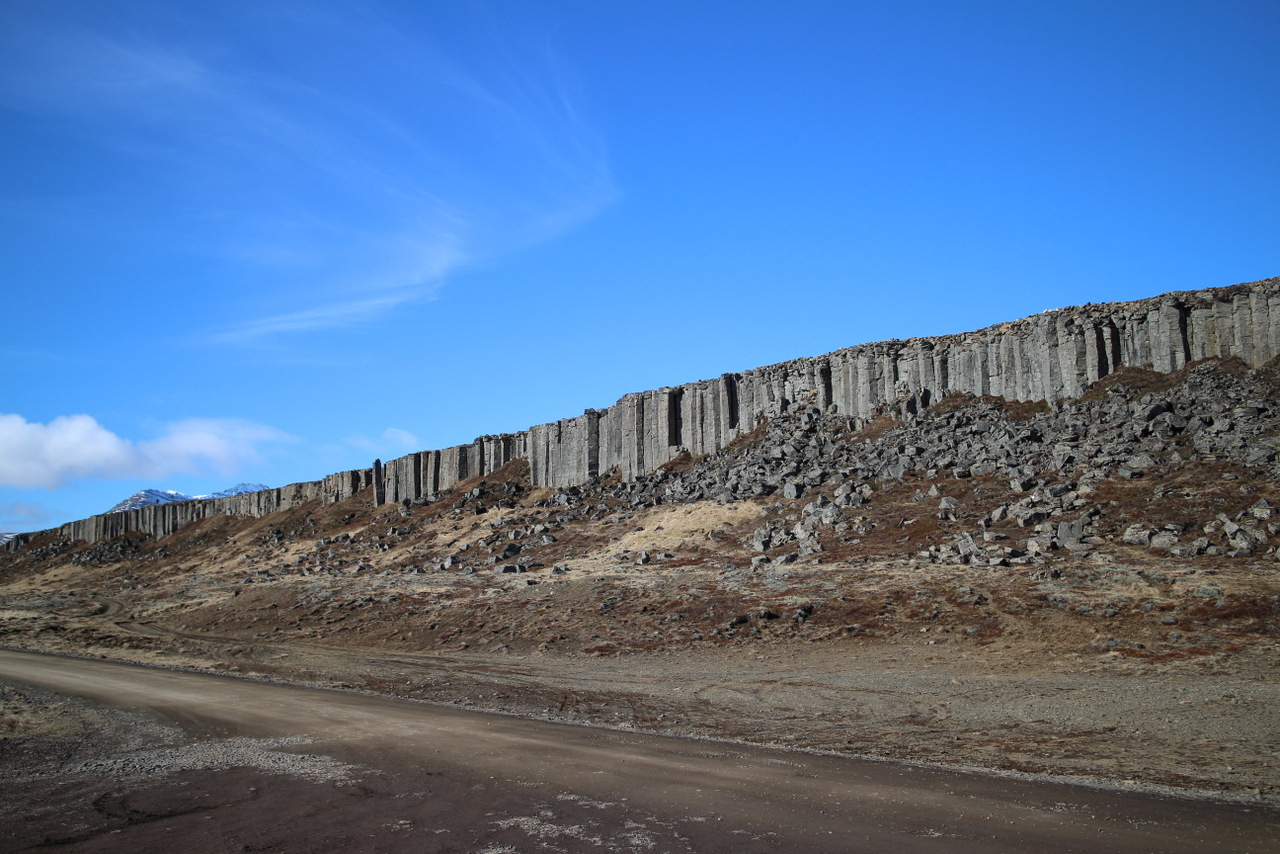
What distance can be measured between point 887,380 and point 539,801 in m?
38.3

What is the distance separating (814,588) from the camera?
26.0 meters

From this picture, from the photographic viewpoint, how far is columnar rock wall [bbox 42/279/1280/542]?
34.9m

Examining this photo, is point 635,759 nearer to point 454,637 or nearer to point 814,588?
point 814,588

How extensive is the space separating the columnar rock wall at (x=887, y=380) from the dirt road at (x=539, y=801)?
3196cm

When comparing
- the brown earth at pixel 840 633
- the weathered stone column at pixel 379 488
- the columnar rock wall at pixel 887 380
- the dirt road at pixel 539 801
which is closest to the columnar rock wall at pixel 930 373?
the columnar rock wall at pixel 887 380

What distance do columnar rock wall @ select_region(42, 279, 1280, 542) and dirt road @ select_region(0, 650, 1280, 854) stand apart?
1258 inches

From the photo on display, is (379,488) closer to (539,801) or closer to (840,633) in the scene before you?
(840,633)

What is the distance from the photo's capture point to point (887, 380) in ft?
145

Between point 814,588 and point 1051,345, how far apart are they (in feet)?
68.1

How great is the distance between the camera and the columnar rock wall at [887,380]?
3494cm

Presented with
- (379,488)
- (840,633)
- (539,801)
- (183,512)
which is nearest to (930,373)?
(840,633)

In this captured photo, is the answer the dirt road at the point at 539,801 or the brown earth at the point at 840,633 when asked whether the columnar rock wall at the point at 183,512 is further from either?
the dirt road at the point at 539,801

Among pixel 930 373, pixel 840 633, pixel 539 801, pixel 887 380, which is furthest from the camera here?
pixel 887 380

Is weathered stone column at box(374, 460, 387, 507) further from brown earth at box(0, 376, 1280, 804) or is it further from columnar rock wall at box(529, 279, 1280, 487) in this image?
brown earth at box(0, 376, 1280, 804)
